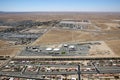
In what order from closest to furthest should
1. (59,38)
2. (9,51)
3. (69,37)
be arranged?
(9,51) < (59,38) < (69,37)

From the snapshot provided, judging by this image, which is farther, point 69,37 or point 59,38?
point 69,37

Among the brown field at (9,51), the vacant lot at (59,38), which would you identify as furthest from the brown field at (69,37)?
the brown field at (9,51)

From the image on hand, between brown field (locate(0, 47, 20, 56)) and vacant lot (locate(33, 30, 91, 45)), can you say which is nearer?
brown field (locate(0, 47, 20, 56))

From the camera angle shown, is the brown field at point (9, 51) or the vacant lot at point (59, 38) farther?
the vacant lot at point (59, 38)

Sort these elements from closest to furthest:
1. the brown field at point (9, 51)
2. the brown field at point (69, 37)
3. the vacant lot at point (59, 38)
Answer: the brown field at point (9, 51) < the vacant lot at point (59, 38) < the brown field at point (69, 37)

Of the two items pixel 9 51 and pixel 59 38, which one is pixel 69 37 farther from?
pixel 9 51

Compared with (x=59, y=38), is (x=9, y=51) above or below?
below

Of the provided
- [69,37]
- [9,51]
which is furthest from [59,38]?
[9,51]

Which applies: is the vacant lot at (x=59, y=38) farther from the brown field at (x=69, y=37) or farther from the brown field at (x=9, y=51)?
the brown field at (x=9, y=51)

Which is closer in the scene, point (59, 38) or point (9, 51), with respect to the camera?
point (9, 51)

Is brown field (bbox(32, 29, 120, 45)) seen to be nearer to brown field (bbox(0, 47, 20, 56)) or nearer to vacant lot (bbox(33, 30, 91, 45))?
vacant lot (bbox(33, 30, 91, 45))

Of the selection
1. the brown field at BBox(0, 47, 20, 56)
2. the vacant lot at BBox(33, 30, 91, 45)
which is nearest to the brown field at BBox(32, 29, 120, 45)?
the vacant lot at BBox(33, 30, 91, 45)

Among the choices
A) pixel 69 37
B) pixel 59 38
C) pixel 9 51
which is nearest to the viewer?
pixel 9 51
